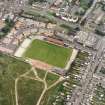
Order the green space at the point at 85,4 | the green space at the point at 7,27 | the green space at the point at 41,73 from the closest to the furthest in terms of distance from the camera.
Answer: the green space at the point at 41,73
the green space at the point at 7,27
the green space at the point at 85,4

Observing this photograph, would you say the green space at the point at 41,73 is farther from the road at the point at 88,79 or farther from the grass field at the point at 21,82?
the road at the point at 88,79

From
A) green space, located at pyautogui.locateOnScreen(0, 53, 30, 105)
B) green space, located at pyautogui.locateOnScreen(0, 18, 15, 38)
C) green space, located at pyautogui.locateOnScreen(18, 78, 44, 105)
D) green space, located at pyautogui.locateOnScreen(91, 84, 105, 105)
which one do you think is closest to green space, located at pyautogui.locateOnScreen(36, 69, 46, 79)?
green space, located at pyautogui.locateOnScreen(18, 78, 44, 105)

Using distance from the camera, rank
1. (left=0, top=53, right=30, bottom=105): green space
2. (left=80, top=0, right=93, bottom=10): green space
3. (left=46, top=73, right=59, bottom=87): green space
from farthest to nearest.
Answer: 1. (left=80, top=0, right=93, bottom=10): green space
2. (left=46, top=73, right=59, bottom=87): green space
3. (left=0, top=53, right=30, bottom=105): green space

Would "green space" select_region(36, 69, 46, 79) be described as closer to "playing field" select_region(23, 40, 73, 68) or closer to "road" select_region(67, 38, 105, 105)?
"playing field" select_region(23, 40, 73, 68)

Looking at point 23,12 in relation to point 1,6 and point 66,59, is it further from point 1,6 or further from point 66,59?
point 66,59

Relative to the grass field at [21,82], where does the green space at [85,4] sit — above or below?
above

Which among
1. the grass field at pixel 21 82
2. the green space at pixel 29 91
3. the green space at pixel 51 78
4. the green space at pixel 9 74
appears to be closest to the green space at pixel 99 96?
the grass field at pixel 21 82

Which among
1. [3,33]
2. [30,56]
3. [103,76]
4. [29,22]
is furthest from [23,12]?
[103,76]
